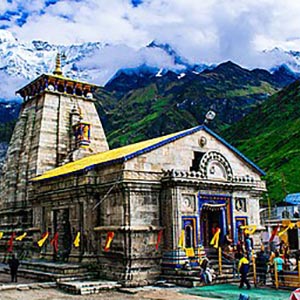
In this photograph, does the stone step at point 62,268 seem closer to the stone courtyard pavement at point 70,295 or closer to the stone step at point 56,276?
the stone step at point 56,276

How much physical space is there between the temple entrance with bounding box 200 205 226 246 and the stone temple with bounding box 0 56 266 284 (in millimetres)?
60

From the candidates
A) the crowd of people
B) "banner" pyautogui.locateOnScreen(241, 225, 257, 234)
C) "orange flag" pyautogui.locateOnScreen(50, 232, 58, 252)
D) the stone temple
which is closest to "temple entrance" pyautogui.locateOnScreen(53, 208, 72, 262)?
the stone temple

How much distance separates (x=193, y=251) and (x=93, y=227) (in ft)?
19.3

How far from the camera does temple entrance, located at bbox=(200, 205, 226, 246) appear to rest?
2736 centimetres

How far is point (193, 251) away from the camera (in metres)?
25.1

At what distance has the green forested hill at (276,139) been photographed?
85562 mm

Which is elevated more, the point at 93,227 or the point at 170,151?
the point at 170,151

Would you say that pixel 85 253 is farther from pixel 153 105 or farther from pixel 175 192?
pixel 153 105

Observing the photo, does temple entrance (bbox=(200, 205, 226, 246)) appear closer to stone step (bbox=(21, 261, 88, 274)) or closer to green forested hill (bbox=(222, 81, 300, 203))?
stone step (bbox=(21, 261, 88, 274))

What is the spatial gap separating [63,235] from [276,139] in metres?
91.4

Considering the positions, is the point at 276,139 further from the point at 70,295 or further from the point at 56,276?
the point at 70,295

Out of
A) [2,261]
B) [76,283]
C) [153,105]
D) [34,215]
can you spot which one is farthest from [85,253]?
[153,105]

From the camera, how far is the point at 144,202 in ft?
82.6

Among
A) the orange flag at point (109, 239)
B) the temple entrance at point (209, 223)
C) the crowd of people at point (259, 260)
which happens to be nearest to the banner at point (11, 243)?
the orange flag at point (109, 239)
